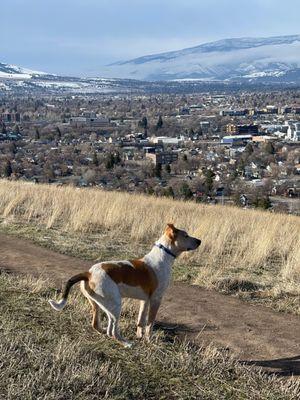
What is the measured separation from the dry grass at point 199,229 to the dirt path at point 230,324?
1.80 ft

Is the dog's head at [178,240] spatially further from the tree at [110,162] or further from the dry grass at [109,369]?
the tree at [110,162]

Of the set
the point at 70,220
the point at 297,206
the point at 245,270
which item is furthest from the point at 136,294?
the point at 297,206

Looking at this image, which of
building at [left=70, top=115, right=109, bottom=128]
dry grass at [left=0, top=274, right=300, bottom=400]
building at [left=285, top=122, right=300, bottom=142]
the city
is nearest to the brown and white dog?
dry grass at [left=0, top=274, right=300, bottom=400]

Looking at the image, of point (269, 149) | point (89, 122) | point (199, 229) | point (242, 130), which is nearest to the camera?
point (199, 229)

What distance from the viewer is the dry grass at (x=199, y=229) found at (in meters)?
7.97

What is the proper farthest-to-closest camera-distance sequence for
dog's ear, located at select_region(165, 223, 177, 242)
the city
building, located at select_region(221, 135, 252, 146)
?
building, located at select_region(221, 135, 252, 146) → the city → dog's ear, located at select_region(165, 223, 177, 242)

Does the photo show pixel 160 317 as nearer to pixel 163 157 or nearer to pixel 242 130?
pixel 163 157

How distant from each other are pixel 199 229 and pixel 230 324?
402cm

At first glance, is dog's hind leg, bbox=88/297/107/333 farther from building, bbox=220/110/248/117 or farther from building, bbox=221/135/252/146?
building, bbox=220/110/248/117

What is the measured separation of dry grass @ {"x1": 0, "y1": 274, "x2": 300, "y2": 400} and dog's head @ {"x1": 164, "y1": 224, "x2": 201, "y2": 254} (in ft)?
2.89

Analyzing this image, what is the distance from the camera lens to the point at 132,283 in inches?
218

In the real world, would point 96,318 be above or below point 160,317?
above

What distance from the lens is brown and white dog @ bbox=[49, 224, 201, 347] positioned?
17.6ft

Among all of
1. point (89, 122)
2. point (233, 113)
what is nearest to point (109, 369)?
point (89, 122)
